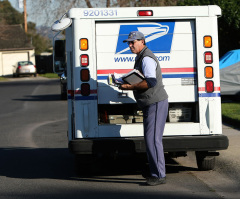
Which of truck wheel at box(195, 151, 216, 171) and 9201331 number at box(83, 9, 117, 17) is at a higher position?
9201331 number at box(83, 9, 117, 17)

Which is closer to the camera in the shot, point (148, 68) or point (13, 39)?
point (148, 68)

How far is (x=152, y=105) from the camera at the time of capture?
7.59 metres

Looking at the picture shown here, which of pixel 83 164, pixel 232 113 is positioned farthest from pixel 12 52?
pixel 83 164

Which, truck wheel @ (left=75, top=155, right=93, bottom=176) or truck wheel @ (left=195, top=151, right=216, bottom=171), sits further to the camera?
truck wheel @ (left=195, top=151, right=216, bottom=171)

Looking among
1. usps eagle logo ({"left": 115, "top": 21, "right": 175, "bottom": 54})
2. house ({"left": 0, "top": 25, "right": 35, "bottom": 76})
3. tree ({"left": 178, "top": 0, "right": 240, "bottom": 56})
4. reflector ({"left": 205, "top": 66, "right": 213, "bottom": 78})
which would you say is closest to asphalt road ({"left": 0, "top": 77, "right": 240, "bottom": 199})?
reflector ({"left": 205, "top": 66, "right": 213, "bottom": 78})

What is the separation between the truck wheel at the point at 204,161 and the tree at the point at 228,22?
14762mm

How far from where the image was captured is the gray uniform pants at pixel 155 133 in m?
7.59

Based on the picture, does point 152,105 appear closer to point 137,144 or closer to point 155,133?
point 155,133

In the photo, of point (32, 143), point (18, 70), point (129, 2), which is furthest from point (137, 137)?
point (18, 70)

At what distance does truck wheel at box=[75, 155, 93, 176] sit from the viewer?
8391mm

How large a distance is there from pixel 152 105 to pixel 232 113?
8132mm

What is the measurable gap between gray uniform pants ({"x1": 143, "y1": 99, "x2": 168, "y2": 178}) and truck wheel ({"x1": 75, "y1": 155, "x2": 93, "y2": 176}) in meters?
1.13

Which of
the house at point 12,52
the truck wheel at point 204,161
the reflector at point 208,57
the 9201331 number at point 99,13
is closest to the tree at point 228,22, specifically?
the truck wheel at point 204,161

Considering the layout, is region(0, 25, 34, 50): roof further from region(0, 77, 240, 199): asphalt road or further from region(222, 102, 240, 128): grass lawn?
region(0, 77, 240, 199): asphalt road
